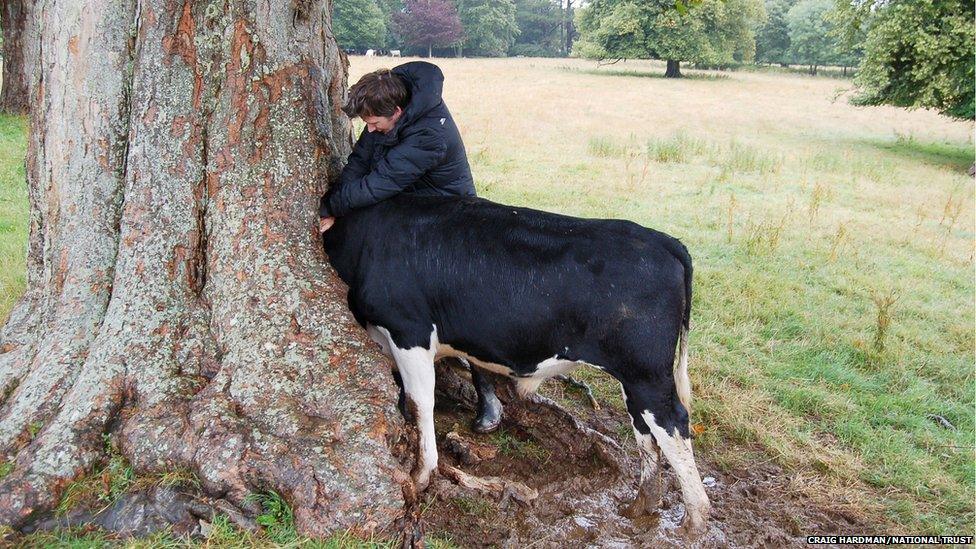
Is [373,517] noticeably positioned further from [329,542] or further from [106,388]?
[106,388]

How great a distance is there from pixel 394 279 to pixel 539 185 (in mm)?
9046

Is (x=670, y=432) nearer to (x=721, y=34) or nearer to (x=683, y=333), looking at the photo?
(x=683, y=333)

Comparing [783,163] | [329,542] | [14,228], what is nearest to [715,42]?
[783,163]

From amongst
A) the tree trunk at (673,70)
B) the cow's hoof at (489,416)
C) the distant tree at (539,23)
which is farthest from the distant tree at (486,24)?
the cow's hoof at (489,416)

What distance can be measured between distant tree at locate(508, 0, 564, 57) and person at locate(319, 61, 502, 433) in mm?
90345

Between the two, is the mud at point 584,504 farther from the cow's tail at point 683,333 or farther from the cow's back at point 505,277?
the cow's back at point 505,277

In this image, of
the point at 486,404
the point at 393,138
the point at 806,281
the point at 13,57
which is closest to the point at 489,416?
the point at 486,404

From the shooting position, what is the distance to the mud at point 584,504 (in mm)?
4035

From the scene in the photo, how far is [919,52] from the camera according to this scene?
1969 cm

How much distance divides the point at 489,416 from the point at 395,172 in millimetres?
1851

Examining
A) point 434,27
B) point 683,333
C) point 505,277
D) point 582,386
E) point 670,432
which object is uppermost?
point 434,27

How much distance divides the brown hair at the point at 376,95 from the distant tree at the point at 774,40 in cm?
8349

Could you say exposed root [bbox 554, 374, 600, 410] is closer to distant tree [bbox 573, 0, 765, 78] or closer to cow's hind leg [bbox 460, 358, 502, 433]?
cow's hind leg [bbox 460, 358, 502, 433]

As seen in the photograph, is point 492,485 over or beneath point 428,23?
beneath
